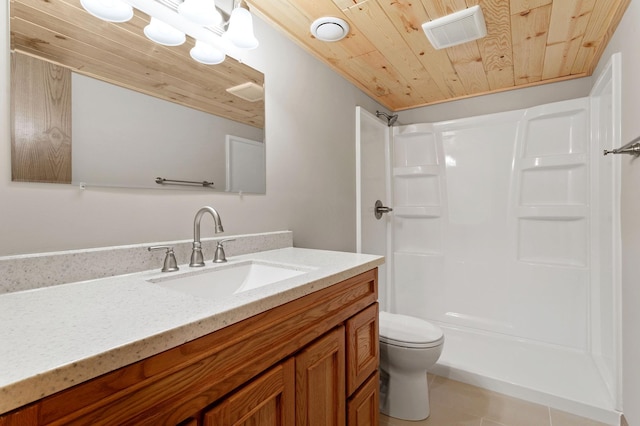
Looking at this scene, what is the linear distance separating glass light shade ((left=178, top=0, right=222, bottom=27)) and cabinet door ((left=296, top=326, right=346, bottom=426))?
1234 mm

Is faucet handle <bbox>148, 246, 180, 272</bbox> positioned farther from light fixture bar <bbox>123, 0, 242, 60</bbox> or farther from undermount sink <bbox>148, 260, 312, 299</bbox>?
light fixture bar <bbox>123, 0, 242, 60</bbox>

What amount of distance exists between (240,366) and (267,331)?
0.10m

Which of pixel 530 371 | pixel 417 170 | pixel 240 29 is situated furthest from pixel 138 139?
pixel 530 371

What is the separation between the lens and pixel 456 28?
163 centimetres

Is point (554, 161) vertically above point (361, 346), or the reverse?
point (554, 161)

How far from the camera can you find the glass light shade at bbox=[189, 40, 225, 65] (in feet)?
4.19

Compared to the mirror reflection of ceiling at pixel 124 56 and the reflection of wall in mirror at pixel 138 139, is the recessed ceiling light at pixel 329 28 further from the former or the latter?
the reflection of wall in mirror at pixel 138 139

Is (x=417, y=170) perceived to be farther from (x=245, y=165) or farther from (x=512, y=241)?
(x=245, y=165)

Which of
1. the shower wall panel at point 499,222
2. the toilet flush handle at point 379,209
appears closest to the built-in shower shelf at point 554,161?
the shower wall panel at point 499,222

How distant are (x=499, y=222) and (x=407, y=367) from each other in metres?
1.52

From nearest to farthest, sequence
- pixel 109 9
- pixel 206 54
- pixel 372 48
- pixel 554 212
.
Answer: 1. pixel 109 9
2. pixel 206 54
3. pixel 372 48
4. pixel 554 212

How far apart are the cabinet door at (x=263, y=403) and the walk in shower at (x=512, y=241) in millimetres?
1607

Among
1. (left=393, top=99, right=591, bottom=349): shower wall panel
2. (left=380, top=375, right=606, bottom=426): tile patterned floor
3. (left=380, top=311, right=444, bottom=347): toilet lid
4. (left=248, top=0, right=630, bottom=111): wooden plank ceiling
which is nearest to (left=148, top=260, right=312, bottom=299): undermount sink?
(left=380, top=311, right=444, bottom=347): toilet lid

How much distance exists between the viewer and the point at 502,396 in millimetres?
1863
